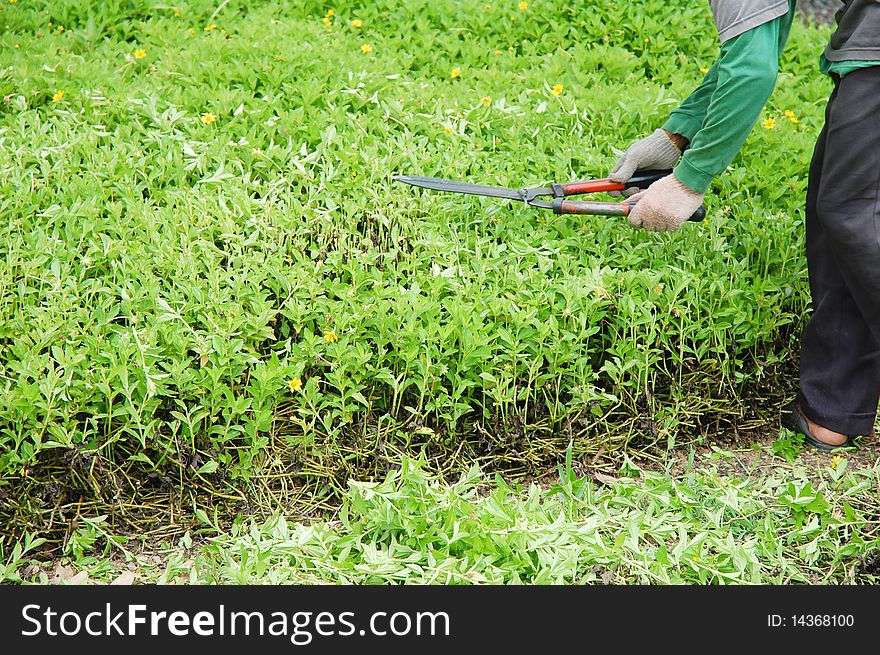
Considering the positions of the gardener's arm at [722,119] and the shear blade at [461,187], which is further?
the shear blade at [461,187]

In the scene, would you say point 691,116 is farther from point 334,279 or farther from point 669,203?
point 334,279

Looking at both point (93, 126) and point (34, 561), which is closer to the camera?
point (34, 561)

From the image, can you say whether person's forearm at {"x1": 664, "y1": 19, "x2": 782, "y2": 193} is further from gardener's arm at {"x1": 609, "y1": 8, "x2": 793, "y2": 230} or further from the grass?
the grass

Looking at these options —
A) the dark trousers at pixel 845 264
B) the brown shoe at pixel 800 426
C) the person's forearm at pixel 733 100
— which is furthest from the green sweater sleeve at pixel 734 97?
the brown shoe at pixel 800 426

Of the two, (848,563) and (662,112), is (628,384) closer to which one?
(848,563)

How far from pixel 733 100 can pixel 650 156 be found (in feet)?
2.02

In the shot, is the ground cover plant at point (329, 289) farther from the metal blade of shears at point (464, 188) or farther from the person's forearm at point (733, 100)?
the person's forearm at point (733, 100)

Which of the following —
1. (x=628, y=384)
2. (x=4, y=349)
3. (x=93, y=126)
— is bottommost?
(x=628, y=384)

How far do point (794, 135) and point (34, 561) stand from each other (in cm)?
341

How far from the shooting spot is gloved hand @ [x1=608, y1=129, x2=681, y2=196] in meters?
3.33

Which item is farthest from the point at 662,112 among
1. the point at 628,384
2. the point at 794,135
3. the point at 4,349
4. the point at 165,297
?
the point at 4,349

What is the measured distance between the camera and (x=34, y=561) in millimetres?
2535

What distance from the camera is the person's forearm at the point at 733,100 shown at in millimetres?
2680

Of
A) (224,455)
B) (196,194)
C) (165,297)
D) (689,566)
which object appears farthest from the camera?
(196,194)
